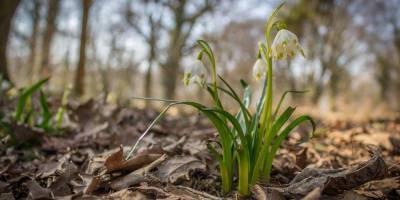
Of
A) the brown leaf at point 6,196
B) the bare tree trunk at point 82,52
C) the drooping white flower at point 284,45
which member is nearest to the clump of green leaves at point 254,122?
the drooping white flower at point 284,45

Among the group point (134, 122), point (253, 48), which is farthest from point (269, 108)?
point (253, 48)

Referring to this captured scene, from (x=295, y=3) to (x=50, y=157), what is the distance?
48.8 ft

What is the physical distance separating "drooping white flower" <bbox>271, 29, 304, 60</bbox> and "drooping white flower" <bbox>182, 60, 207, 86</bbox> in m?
0.33

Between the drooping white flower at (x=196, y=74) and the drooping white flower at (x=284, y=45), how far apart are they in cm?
33

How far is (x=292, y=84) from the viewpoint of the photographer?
17359 mm

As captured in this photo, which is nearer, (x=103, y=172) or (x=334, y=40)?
(x=103, y=172)

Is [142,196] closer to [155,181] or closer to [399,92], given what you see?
[155,181]

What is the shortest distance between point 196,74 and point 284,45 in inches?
15.9

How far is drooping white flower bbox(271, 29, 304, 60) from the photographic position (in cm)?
130

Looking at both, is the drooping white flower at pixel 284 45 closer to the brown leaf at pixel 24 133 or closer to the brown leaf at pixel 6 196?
the brown leaf at pixel 6 196

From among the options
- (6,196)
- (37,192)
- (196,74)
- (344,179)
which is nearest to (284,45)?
(196,74)

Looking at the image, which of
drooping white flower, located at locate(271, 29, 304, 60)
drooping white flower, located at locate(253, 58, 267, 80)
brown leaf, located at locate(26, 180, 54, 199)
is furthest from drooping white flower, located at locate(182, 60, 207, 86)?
brown leaf, located at locate(26, 180, 54, 199)

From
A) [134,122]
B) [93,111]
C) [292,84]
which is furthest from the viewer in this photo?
[292,84]

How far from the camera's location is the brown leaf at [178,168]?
148 centimetres
